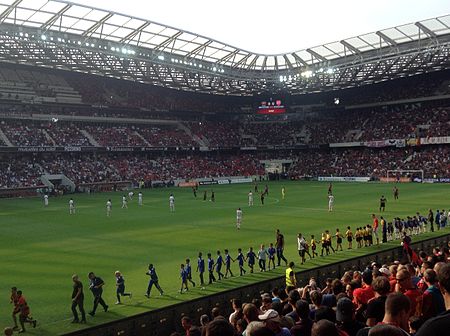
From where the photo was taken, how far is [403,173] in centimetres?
7150

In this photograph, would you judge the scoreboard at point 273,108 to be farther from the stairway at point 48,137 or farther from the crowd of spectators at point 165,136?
the stairway at point 48,137

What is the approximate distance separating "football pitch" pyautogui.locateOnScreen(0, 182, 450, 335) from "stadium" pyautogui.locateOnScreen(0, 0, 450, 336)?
145mm

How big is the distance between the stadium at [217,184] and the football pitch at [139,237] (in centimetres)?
14

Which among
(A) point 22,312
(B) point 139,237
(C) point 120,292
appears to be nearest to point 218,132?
(B) point 139,237

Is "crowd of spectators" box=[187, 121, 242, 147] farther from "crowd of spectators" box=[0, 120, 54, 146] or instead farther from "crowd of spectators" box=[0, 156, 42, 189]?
"crowd of spectators" box=[0, 156, 42, 189]

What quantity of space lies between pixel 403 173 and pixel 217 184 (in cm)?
2890

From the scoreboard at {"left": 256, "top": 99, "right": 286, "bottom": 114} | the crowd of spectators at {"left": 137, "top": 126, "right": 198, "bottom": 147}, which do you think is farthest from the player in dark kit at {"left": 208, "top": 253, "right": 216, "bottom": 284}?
the scoreboard at {"left": 256, "top": 99, "right": 286, "bottom": 114}

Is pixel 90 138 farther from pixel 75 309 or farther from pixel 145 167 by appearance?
pixel 75 309

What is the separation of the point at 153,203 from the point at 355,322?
42074 mm

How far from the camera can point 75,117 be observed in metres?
73.0

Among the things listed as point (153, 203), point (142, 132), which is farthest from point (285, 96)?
point (153, 203)

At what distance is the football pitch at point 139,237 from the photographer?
A: 54.1 ft

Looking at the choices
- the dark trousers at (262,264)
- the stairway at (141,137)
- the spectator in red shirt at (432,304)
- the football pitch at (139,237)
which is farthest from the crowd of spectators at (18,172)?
the spectator in red shirt at (432,304)

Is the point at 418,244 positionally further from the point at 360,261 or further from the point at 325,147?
the point at 325,147
